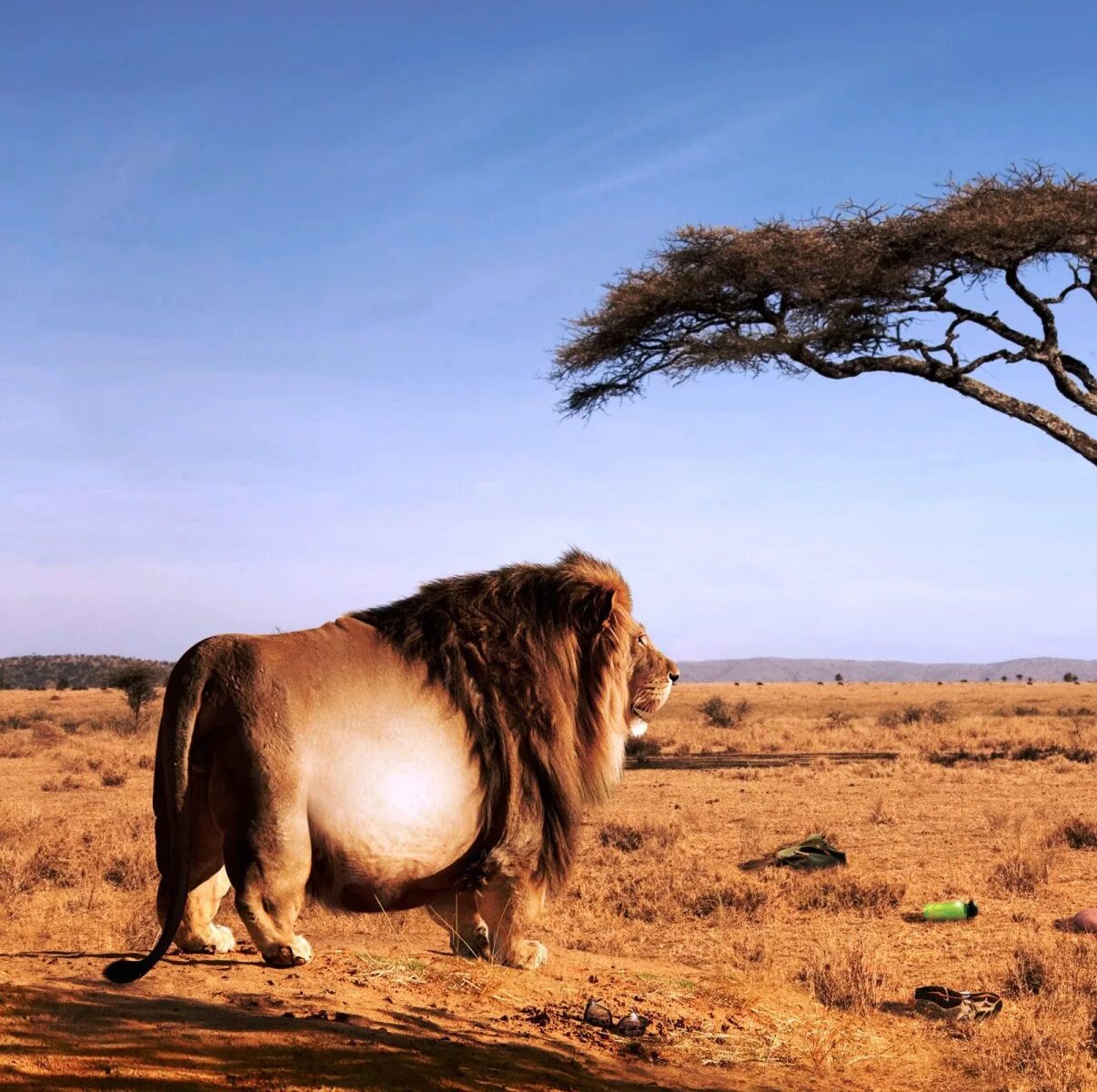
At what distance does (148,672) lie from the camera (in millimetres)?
41031

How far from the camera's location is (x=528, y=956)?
721 cm

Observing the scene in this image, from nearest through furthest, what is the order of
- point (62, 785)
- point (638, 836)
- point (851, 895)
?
point (851, 895)
point (638, 836)
point (62, 785)

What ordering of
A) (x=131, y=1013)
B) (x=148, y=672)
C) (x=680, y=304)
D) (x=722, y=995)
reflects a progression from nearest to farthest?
(x=131, y=1013) < (x=722, y=995) < (x=680, y=304) < (x=148, y=672)

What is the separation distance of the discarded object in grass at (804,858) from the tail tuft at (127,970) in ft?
29.5

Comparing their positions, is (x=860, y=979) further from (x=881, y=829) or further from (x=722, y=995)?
(x=881, y=829)

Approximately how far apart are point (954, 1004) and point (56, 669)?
10648cm

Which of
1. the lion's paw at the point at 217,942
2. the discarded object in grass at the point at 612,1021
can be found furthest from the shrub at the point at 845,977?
the lion's paw at the point at 217,942

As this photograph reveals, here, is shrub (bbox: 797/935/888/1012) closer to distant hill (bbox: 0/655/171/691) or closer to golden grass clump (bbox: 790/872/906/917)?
golden grass clump (bbox: 790/872/906/917)

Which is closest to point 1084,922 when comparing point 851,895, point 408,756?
point 851,895

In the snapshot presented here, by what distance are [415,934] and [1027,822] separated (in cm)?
941

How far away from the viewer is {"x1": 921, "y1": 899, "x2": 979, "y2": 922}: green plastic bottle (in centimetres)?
1171

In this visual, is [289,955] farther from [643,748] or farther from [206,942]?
[643,748]

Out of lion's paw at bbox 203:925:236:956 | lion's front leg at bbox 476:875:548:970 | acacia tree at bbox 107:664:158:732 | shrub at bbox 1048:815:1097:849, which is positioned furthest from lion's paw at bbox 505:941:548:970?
acacia tree at bbox 107:664:158:732

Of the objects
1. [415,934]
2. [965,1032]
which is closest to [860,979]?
[965,1032]
